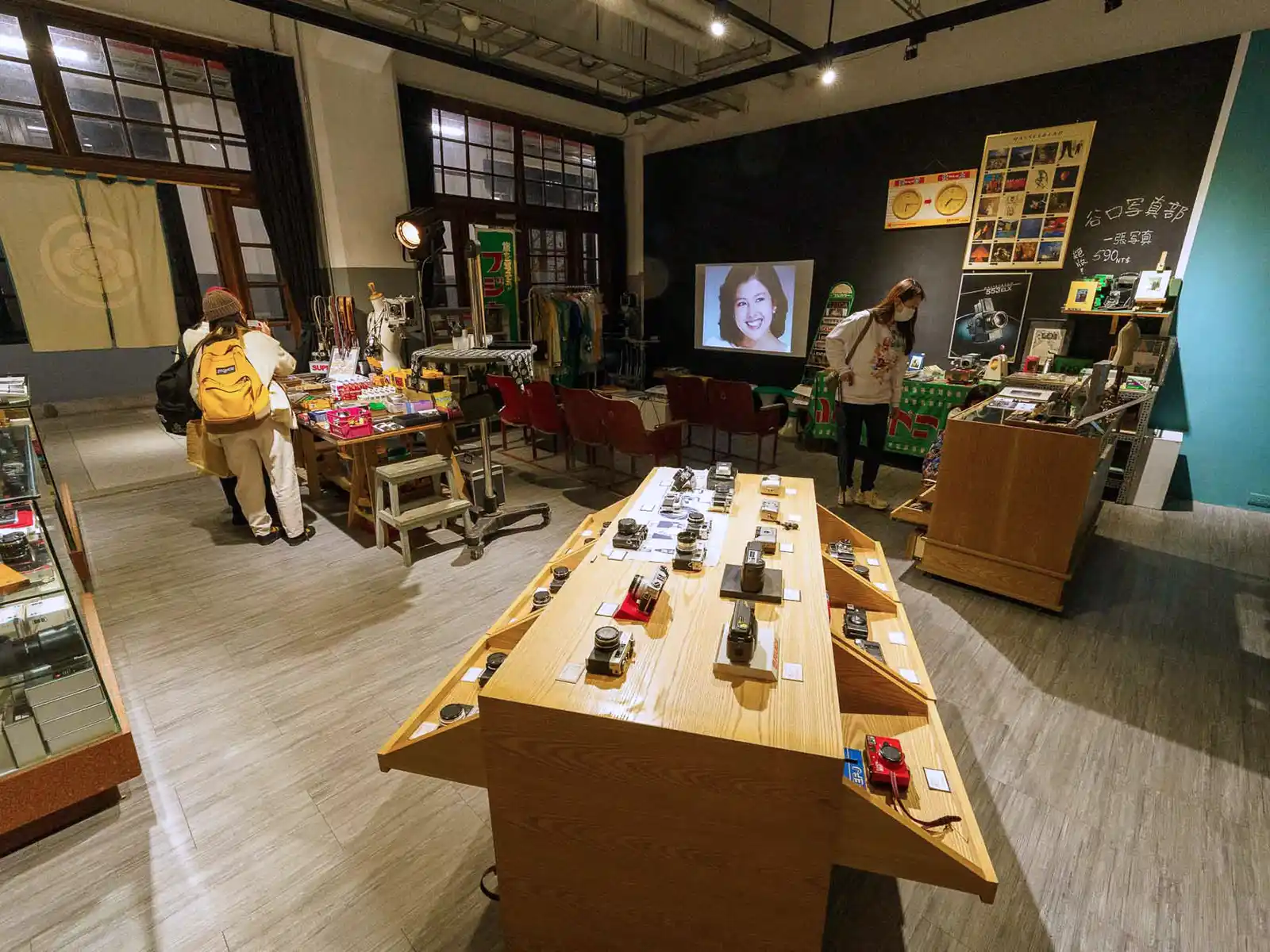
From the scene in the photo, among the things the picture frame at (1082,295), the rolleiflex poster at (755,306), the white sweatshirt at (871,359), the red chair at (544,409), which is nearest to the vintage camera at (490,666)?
the white sweatshirt at (871,359)

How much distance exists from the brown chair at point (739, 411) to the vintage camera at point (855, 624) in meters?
2.63

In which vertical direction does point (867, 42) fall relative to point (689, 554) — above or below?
above

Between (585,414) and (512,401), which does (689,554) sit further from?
(512,401)

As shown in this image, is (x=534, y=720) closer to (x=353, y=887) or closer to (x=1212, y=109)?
(x=353, y=887)

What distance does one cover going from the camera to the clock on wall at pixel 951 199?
5031 mm

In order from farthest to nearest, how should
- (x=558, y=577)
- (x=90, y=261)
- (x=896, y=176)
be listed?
1. (x=896, y=176)
2. (x=90, y=261)
3. (x=558, y=577)

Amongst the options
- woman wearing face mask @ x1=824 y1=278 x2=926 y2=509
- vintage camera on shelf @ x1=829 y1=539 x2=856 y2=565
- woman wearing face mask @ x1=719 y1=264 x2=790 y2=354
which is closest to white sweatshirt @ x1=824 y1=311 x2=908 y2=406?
woman wearing face mask @ x1=824 y1=278 x2=926 y2=509

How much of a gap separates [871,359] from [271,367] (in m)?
3.52

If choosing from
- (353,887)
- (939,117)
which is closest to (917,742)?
(353,887)

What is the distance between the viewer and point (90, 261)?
4.64 metres

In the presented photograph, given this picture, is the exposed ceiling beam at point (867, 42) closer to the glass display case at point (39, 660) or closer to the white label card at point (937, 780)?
the white label card at point (937, 780)

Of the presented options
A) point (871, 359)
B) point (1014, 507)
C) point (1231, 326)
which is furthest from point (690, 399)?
point (1231, 326)

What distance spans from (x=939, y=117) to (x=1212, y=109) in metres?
1.84

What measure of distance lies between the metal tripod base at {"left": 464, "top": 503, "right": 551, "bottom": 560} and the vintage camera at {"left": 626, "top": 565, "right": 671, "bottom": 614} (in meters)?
2.05
